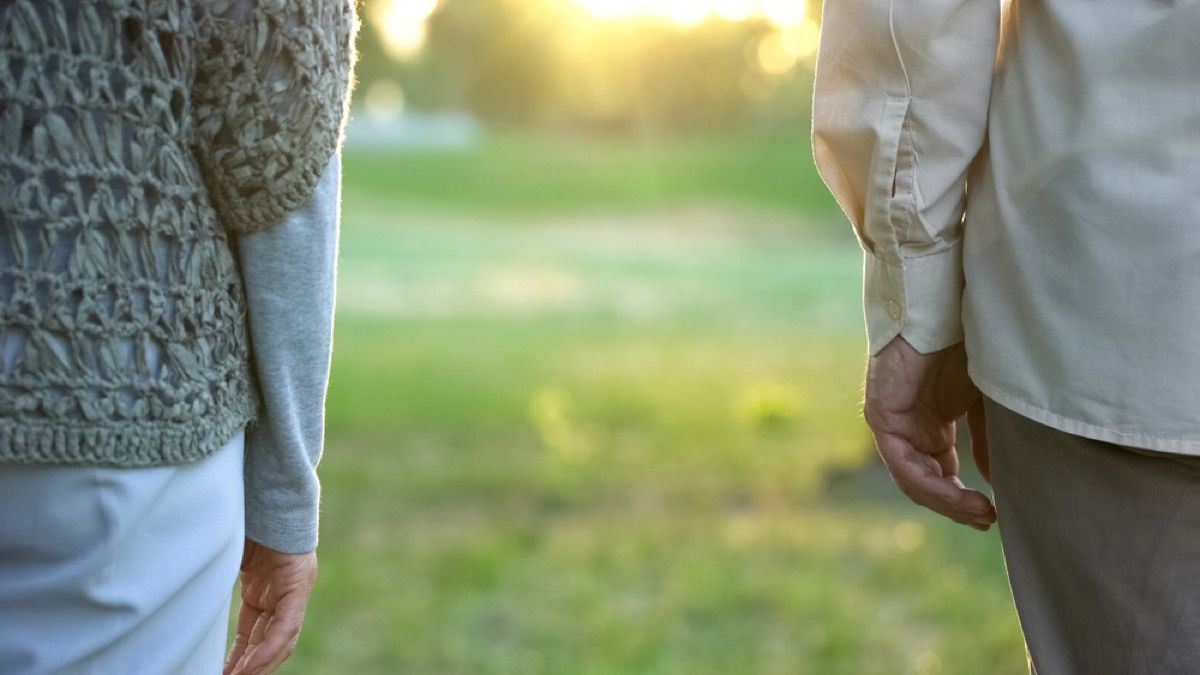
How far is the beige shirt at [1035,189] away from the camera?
4.04ft

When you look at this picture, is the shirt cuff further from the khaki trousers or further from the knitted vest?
the knitted vest

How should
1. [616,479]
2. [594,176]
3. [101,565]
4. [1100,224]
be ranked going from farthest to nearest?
[594,176], [616,479], [1100,224], [101,565]

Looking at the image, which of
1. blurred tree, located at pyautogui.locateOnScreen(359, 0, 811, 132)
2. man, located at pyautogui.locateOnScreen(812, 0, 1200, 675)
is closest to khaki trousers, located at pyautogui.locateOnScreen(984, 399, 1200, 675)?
man, located at pyautogui.locateOnScreen(812, 0, 1200, 675)

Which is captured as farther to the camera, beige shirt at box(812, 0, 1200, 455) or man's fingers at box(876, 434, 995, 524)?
man's fingers at box(876, 434, 995, 524)

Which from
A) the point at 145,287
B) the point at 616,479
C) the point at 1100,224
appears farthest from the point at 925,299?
the point at 616,479

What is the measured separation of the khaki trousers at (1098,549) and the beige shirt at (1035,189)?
4cm

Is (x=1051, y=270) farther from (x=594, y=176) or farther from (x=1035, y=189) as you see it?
(x=594, y=176)

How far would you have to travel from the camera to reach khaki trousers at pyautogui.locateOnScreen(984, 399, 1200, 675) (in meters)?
1.27

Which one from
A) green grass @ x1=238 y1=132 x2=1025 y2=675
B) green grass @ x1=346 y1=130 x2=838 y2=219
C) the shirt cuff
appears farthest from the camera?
green grass @ x1=346 y1=130 x2=838 y2=219

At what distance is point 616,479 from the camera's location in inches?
198

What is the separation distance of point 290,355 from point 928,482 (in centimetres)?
82

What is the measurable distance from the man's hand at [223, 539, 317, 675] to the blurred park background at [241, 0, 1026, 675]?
1.04 m

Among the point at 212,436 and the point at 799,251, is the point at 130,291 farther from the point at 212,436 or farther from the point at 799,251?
the point at 799,251

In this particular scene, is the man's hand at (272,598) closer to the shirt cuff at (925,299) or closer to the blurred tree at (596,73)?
the shirt cuff at (925,299)
